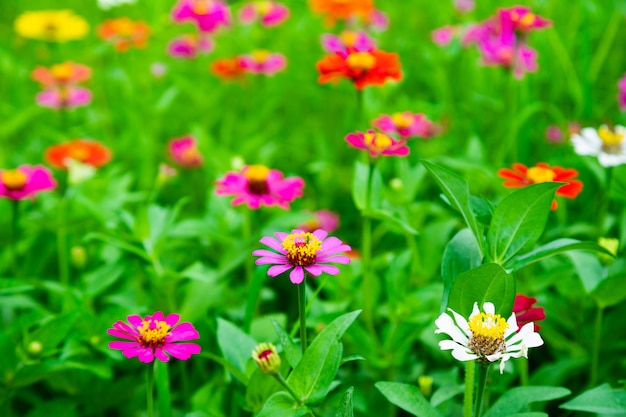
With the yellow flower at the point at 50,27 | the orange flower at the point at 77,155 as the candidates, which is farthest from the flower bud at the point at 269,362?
the yellow flower at the point at 50,27

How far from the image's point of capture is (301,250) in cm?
85

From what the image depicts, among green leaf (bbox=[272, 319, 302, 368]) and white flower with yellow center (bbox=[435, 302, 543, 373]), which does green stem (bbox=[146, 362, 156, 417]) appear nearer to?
green leaf (bbox=[272, 319, 302, 368])

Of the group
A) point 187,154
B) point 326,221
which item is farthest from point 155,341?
point 187,154

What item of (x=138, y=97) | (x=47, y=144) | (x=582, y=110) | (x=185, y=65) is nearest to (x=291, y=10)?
(x=185, y=65)

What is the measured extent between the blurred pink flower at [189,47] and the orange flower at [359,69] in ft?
3.91

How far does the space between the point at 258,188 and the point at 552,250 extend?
54 centimetres

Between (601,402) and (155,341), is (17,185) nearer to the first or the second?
(155,341)

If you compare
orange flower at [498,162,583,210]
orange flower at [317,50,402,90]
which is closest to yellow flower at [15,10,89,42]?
orange flower at [317,50,402,90]

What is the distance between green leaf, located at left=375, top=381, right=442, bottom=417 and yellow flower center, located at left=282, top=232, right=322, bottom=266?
176 mm

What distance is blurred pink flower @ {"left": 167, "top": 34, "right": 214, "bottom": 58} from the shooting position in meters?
2.32

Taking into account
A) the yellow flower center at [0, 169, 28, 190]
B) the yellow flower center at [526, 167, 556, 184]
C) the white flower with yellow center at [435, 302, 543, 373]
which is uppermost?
the yellow flower center at [526, 167, 556, 184]

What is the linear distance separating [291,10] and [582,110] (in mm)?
1568

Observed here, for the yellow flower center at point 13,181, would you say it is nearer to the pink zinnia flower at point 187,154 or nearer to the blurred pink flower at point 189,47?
the pink zinnia flower at point 187,154

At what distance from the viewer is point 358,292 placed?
129 cm
